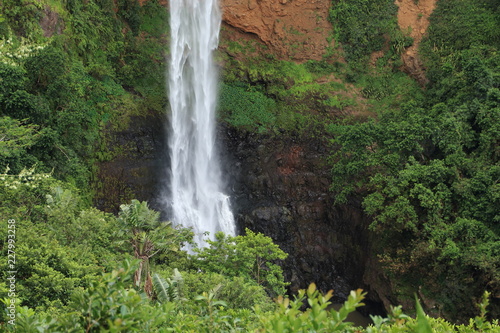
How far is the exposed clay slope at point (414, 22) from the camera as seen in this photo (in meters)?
24.2

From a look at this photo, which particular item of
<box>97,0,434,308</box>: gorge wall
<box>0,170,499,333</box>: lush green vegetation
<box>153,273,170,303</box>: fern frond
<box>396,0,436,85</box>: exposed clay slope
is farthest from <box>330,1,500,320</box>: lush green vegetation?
<box>153,273,170,303</box>: fern frond

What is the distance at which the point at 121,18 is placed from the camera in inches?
941

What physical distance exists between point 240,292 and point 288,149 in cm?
1242

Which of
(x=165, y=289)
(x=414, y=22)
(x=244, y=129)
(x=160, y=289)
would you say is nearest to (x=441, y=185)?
(x=165, y=289)

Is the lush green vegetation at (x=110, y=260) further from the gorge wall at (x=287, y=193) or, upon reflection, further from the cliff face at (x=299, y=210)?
the cliff face at (x=299, y=210)

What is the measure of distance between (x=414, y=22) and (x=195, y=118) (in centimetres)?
1365

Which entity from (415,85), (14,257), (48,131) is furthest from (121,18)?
(14,257)

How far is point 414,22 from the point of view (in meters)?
25.2

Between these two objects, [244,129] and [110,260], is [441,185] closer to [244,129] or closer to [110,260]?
[110,260]

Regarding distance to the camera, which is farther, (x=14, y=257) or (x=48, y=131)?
Result: (x=48, y=131)

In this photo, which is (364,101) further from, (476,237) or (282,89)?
(476,237)

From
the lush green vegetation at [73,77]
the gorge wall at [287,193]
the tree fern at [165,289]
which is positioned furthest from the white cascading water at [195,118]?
the tree fern at [165,289]

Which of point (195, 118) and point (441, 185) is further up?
point (195, 118)

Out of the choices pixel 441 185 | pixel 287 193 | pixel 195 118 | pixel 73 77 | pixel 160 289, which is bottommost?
pixel 160 289
